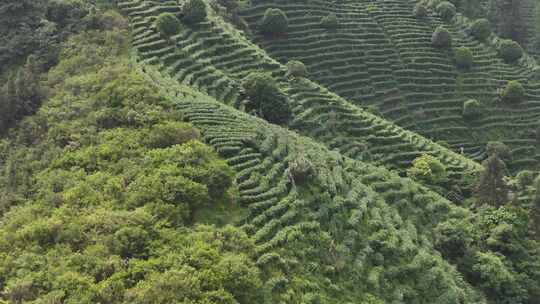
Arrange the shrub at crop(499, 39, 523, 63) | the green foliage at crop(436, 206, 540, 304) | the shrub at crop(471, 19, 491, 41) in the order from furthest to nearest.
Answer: the shrub at crop(471, 19, 491, 41) → the shrub at crop(499, 39, 523, 63) → the green foliage at crop(436, 206, 540, 304)

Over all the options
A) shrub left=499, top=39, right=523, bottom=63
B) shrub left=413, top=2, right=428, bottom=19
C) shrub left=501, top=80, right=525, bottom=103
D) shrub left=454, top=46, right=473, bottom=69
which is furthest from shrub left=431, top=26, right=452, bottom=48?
shrub left=501, top=80, right=525, bottom=103

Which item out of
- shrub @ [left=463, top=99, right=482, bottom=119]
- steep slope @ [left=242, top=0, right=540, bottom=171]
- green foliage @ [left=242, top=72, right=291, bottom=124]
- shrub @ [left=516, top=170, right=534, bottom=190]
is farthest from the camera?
shrub @ [left=463, top=99, right=482, bottom=119]

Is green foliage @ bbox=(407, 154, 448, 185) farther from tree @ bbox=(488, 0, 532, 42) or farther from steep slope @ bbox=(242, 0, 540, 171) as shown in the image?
tree @ bbox=(488, 0, 532, 42)

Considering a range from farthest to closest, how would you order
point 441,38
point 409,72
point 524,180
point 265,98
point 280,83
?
point 441,38
point 409,72
point 280,83
point 524,180
point 265,98

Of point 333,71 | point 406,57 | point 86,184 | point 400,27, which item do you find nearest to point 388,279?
point 86,184

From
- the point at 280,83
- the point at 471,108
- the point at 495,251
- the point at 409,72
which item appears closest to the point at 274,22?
the point at 280,83

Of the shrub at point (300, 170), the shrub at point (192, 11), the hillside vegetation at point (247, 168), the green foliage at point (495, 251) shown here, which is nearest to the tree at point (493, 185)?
the hillside vegetation at point (247, 168)

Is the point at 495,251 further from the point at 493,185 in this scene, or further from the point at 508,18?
the point at 508,18
